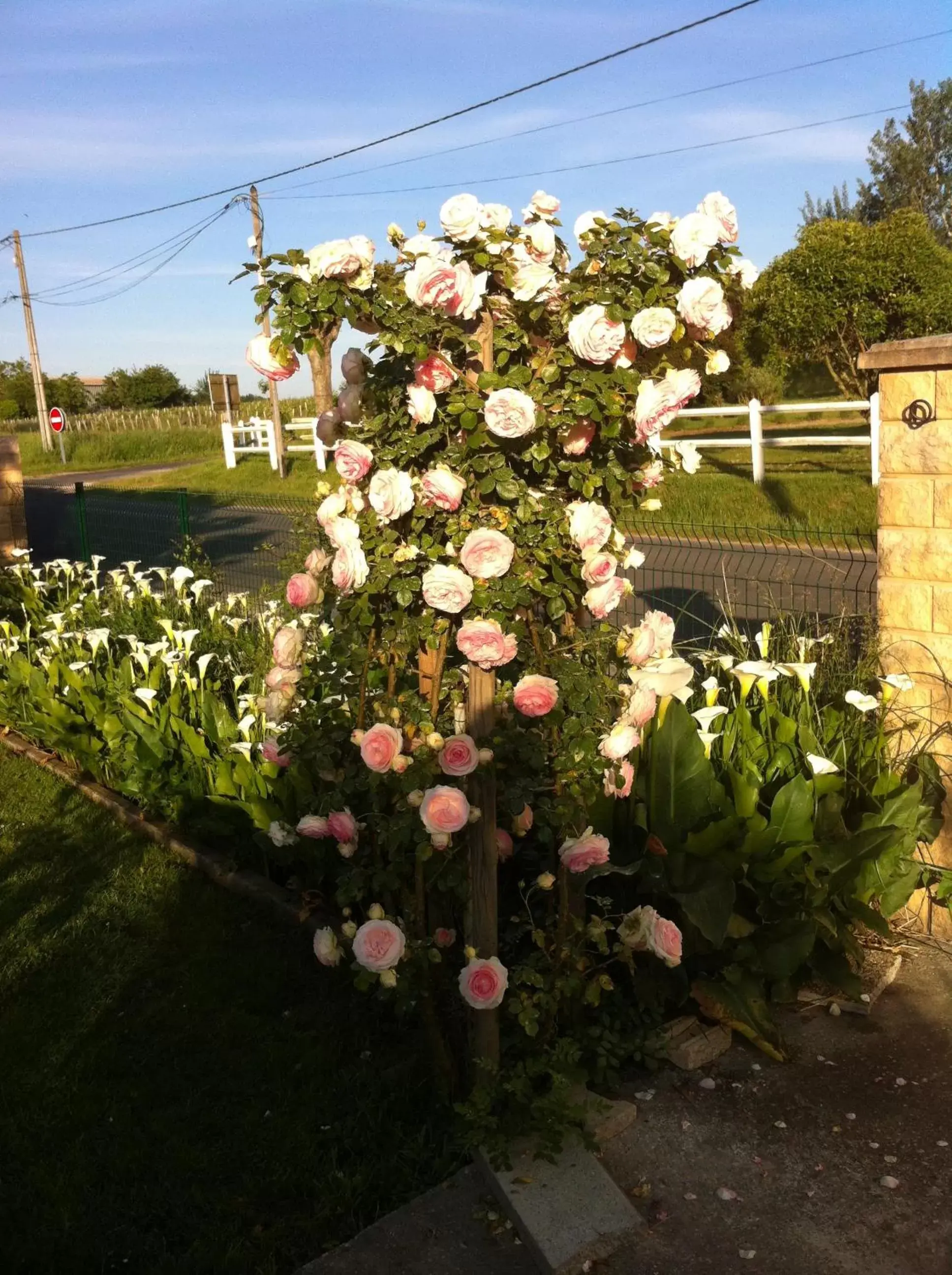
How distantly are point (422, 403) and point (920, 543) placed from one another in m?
1.83

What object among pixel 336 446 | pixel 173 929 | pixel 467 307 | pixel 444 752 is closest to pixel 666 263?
pixel 467 307

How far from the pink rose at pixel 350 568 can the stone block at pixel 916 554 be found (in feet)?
6.12

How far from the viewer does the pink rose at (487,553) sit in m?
2.57

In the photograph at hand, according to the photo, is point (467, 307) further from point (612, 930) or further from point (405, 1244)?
point (405, 1244)

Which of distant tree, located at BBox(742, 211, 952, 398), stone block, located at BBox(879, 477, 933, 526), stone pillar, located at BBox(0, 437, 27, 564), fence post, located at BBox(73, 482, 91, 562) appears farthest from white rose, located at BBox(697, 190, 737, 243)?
distant tree, located at BBox(742, 211, 952, 398)

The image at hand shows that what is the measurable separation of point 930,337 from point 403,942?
234cm

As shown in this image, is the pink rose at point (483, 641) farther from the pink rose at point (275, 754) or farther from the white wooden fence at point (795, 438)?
the white wooden fence at point (795, 438)

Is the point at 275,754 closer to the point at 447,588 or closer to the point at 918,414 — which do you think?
the point at 447,588

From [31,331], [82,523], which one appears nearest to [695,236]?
[82,523]

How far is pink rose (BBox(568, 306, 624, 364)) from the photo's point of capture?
248 centimetres

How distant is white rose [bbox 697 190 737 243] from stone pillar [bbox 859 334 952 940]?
43.7 inches

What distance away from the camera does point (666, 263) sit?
2.63 meters

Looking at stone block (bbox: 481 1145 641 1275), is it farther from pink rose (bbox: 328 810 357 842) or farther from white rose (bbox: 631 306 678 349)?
white rose (bbox: 631 306 678 349)

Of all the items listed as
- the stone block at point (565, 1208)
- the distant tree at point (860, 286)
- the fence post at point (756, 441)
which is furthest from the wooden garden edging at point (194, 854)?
the distant tree at point (860, 286)
